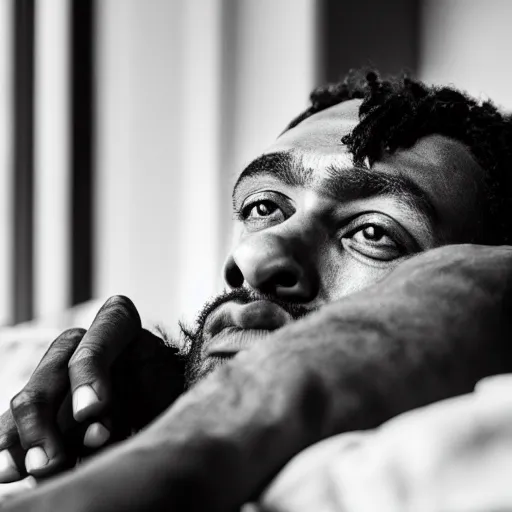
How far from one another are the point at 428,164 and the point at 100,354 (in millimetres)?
498

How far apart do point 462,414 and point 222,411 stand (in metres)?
0.13

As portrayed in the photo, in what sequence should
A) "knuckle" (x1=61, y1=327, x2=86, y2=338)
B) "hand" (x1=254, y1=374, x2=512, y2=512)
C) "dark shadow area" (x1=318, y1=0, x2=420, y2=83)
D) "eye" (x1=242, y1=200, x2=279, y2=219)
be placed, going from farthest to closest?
"dark shadow area" (x1=318, y1=0, x2=420, y2=83)
"eye" (x1=242, y1=200, x2=279, y2=219)
"knuckle" (x1=61, y1=327, x2=86, y2=338)
"hand" (x1=254, y1=374, x2=512, y2=512)

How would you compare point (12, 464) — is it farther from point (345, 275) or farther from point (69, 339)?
point (345, 275)

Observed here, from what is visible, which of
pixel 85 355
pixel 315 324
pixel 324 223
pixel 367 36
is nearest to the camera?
pixel 315 324

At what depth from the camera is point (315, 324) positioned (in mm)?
516

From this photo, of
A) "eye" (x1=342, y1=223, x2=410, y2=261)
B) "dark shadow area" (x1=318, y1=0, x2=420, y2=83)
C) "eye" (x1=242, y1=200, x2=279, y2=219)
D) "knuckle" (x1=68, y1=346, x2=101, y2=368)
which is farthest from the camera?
"dark shadow area" (x1=318, y1=0, x2=420, y2=83)

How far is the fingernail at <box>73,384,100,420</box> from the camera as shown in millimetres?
639

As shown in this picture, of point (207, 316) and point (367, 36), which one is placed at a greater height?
point (367, 36)

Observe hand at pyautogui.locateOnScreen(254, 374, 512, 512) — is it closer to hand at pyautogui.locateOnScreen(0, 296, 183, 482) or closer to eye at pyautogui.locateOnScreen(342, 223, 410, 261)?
hand at pyautogui.locateOnScreen(0, 296, 183, 482)

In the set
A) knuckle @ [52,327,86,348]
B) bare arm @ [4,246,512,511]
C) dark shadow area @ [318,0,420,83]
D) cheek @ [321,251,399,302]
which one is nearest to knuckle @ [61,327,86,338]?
knuckle @ [52,327,86,348]

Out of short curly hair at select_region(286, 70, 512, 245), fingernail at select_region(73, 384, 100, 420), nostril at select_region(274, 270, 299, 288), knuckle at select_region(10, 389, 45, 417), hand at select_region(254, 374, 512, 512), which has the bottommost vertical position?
knuckle at select_region(10, 389, 45, 417)

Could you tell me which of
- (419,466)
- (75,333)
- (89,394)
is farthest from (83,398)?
(419,466)

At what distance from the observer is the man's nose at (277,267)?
86cm

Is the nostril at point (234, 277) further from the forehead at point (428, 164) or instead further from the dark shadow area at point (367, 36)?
the dark shadow area at point (367, 36)
